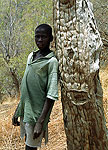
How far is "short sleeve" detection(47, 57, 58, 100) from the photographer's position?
1576mm

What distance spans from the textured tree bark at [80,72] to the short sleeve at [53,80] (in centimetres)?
7

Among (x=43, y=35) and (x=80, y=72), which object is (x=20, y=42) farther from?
(x=80, y=72)

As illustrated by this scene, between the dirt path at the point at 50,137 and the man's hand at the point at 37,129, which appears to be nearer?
the man's hand at the point at 37,129

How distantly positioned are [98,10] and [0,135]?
236 inches

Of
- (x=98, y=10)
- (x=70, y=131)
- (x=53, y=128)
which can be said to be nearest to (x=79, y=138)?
(x=70, y=131)

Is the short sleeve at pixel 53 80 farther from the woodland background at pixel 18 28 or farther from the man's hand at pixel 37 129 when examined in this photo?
the woodland background at pixel 18 28

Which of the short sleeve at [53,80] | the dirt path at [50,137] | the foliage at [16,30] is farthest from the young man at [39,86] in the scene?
the foliage at [16,30]

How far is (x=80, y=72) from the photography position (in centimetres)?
158

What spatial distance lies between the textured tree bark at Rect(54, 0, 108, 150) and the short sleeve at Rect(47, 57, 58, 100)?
74 millimetres

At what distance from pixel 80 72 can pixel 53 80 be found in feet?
0.80

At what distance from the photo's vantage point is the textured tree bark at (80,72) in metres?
1.56

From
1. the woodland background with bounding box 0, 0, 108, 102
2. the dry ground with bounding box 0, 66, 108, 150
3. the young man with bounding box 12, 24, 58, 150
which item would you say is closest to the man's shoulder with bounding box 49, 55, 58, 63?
→ the young man with bounding box 12, 24, 58, 150

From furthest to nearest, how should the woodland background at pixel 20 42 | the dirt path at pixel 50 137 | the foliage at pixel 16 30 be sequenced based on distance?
the foliage at pixel 16 30, the woodland background at pixel 20 42, the dirt path at pixel 50 137

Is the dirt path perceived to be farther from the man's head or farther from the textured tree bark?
the man's head
